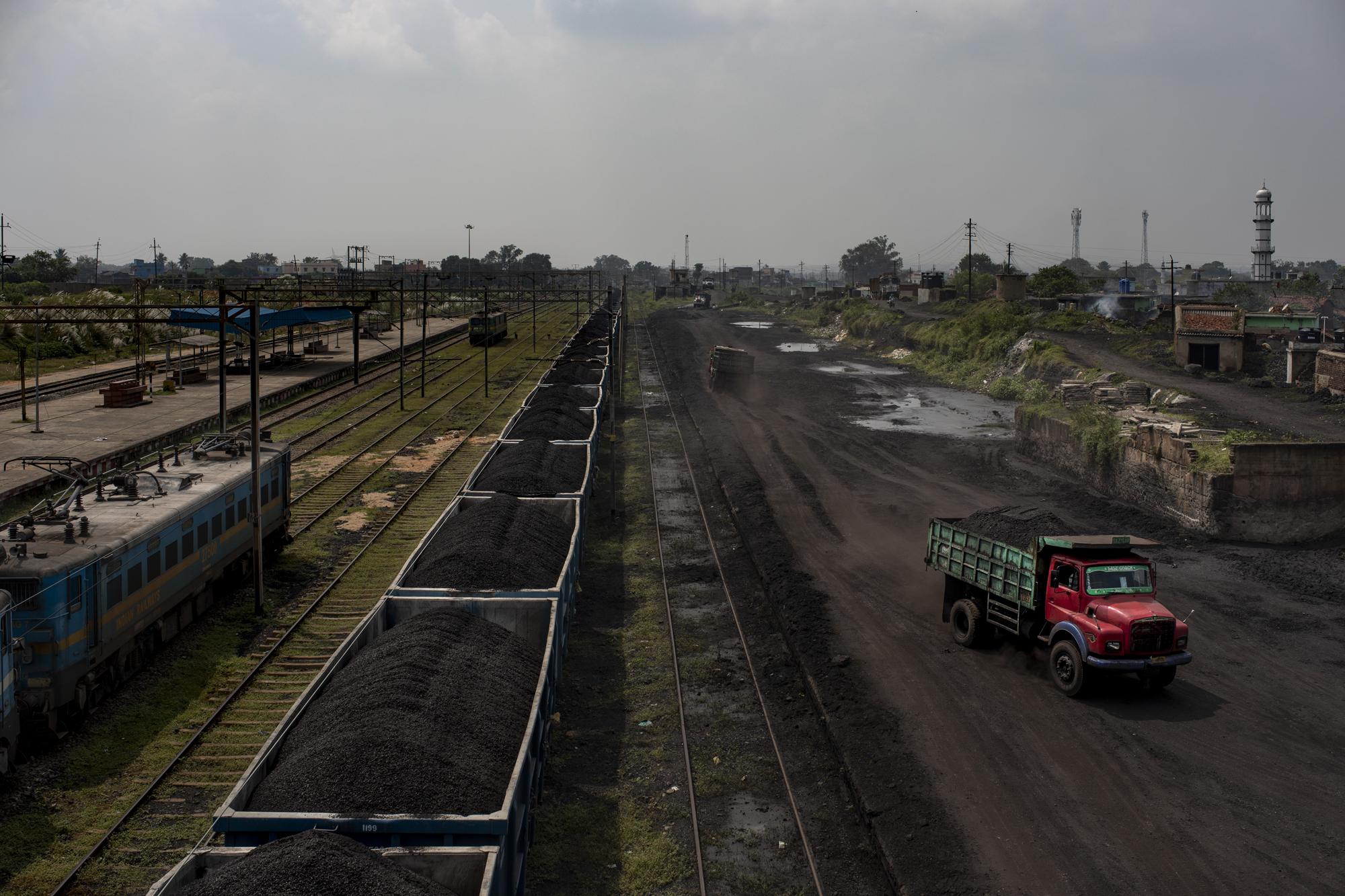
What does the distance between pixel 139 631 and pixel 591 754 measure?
7242mm

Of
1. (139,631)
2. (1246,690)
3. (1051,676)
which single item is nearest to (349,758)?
(139,631)

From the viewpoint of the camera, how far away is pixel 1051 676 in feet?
59.8

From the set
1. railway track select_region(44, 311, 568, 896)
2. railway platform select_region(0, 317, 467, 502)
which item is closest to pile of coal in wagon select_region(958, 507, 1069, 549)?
railway track select_region(44, 311, 568, 896)

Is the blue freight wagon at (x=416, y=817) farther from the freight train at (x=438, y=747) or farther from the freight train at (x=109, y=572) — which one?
the freight train at (x=109, y=572)

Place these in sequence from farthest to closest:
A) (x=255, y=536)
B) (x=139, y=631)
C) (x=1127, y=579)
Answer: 1. (x=255, y=536)
2. (x=1127, y=579)
3. (x=139, y=631)

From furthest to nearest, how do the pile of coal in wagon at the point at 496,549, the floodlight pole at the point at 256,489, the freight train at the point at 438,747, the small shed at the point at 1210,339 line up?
the small shed at the point at 1210,339 → the floodlight pole at the point at 256,489 → the pile of coal in wagon at the point at 496,549 → the freight train at the point at 438,747

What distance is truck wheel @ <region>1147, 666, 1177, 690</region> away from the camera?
17203 mm

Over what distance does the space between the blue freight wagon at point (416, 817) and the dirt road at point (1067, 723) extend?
441 centimetres

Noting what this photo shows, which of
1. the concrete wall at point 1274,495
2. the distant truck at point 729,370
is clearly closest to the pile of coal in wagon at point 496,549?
the concrete wall at point 1274,495

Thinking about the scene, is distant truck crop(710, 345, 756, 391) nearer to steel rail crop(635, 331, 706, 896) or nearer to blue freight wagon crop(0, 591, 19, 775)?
steel rail crop(635, 331, 706, 896)

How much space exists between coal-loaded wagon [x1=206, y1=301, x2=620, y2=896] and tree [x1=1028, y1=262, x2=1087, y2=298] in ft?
268

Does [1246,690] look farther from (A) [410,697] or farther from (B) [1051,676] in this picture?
(A) [410,697]

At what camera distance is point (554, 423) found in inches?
1267

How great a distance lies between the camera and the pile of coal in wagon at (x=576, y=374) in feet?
145
